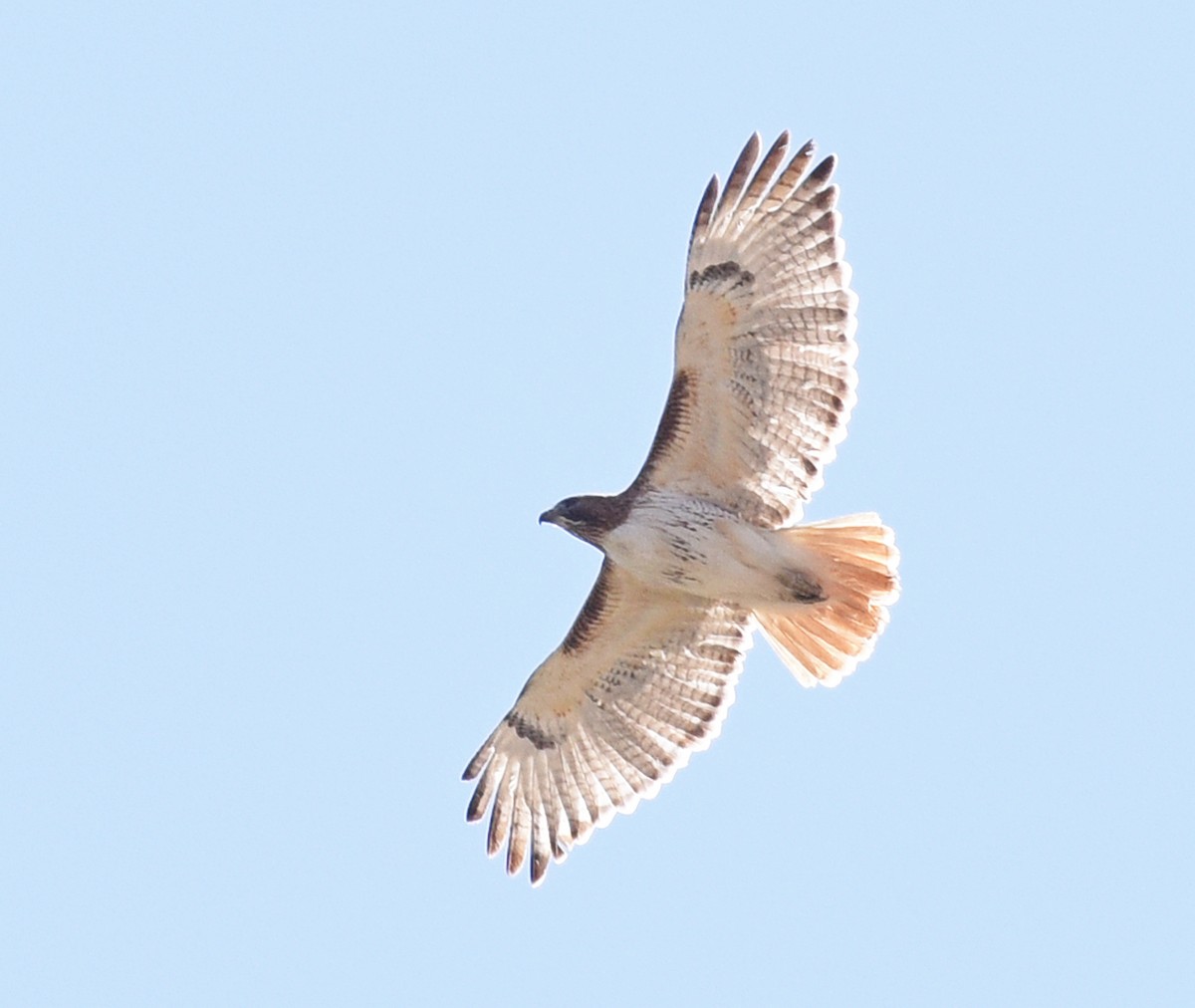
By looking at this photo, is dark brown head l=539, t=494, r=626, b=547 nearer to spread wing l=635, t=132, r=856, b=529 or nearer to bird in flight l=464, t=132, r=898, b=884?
bird in flight l=464, t=132, r=898, b=884

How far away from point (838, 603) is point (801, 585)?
0.90 feet

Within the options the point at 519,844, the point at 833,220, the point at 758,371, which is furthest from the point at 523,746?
the point at 833,220

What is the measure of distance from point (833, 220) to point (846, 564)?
1.88 metres

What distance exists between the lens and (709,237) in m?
12.4

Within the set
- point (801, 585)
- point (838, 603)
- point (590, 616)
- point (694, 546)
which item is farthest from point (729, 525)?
point (590, 616)

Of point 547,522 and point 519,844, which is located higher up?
point 547,522

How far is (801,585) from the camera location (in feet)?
41.4

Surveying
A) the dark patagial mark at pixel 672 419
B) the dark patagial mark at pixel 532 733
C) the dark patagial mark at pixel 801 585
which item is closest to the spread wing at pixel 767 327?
the dark patagial mark at pixel 672 419

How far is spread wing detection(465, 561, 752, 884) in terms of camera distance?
44.4 ft

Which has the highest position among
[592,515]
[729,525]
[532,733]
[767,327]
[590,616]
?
[767,327]

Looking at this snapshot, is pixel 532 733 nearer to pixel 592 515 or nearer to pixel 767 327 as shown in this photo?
pixel 592 515

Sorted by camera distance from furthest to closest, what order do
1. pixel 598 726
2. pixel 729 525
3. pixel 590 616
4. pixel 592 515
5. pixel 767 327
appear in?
1. pixel 598 726
2. pixel 590 616
3. pixel 592 515
4. pixel 729 525
5. pixel 767 327

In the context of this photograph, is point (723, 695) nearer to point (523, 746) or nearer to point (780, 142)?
point (523, 746)

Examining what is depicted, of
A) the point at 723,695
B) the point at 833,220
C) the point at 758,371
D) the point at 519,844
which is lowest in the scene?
the point at 519,844
